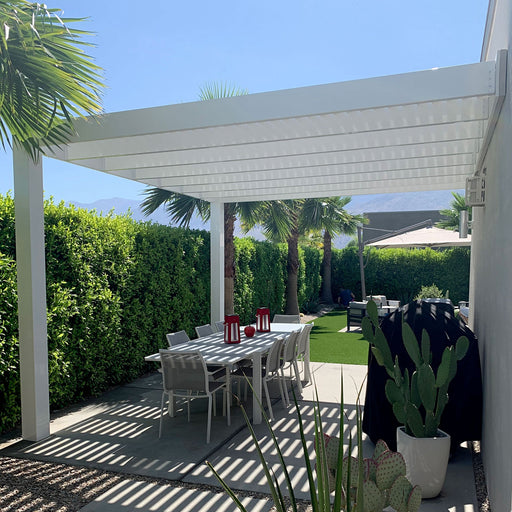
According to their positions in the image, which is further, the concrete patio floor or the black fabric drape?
the black fabric drape

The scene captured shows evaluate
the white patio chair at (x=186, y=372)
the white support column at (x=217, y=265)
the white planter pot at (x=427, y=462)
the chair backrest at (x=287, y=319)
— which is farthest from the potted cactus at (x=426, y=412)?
the white support column at (x=217, y=265)

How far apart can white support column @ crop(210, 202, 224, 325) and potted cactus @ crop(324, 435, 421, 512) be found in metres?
7.12

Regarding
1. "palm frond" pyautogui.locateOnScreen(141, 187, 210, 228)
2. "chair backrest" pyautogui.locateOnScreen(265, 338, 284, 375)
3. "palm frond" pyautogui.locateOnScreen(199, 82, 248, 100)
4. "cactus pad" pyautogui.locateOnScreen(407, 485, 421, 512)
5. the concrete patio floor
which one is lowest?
the concrete patio floor

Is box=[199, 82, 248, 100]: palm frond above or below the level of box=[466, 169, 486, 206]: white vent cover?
above

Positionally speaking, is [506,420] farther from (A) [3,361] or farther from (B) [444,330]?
(A) [3,361]

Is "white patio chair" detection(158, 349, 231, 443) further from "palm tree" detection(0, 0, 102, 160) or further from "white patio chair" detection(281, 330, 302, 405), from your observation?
"palm tree" detection(0, 0, 102, 160)

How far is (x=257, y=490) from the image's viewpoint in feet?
13.2

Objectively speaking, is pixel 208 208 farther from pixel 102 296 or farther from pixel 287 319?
pixel 102 296

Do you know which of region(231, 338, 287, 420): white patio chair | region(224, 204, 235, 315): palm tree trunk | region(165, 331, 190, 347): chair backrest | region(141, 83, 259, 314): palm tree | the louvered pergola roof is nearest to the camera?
the louvered pergola roof

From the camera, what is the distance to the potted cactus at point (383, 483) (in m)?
2.25

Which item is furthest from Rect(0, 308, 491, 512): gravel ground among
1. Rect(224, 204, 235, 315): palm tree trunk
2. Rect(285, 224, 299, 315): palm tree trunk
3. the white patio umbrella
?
Rect(285, 224, 299, 315): palm tree trunk

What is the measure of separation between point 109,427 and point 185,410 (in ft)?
3.24

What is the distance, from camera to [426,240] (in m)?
13.4

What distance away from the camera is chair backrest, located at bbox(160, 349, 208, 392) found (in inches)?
203
